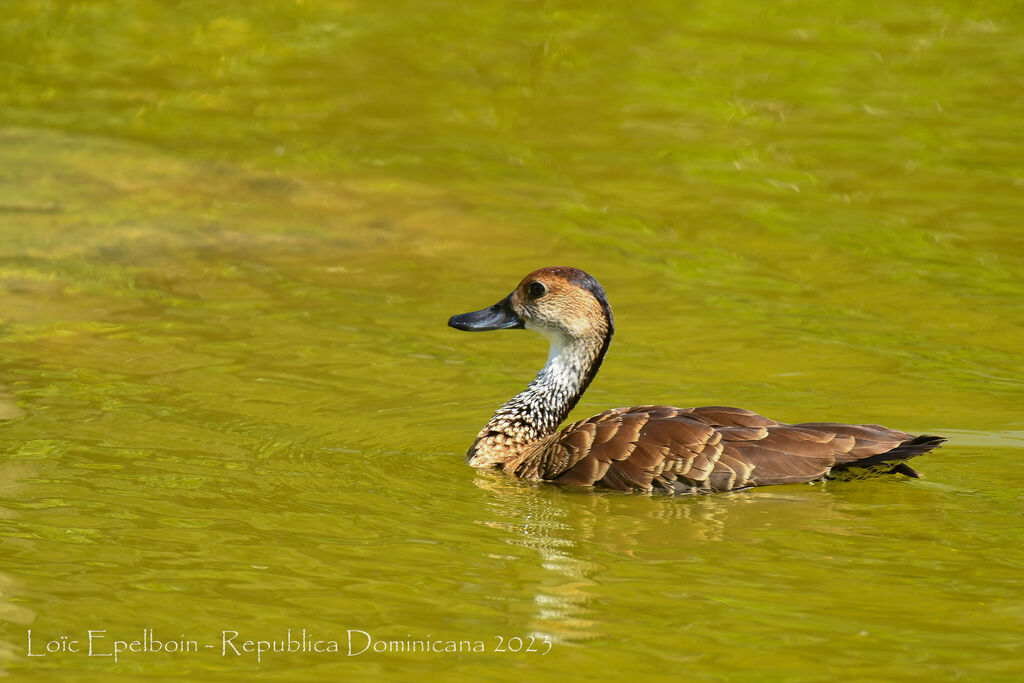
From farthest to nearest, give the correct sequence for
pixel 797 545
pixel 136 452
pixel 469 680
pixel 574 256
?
pixel 574 256 < pixel 136 452 < pixel 797 545 < pixel 469 680

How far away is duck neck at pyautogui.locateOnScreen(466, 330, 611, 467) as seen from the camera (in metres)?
9.71

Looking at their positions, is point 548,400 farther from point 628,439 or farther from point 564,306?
point 628,439

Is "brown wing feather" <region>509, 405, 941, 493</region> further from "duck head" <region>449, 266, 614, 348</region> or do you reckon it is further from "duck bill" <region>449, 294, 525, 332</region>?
"duck bill" <region>449, 294, 525, 332</region>

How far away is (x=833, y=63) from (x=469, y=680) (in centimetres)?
1509

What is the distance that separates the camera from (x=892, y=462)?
8.48 m

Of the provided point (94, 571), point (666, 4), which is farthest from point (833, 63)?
point (94, 571)

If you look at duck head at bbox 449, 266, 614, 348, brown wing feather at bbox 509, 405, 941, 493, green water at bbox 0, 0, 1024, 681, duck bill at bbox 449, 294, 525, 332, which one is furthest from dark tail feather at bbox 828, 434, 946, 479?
duck bill at bbox 449, 294, 525, 332

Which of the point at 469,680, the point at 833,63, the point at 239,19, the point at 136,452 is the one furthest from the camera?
the point at 239,19

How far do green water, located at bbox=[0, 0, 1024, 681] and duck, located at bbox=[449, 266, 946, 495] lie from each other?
0.55 ft

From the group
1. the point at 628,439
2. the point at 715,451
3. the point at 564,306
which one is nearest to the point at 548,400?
the point at 564,306

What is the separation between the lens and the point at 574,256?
14562mm

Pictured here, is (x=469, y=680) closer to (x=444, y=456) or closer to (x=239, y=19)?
(x=444, y=456)

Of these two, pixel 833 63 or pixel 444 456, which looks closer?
pixel 444 456

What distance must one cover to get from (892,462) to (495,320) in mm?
2865
